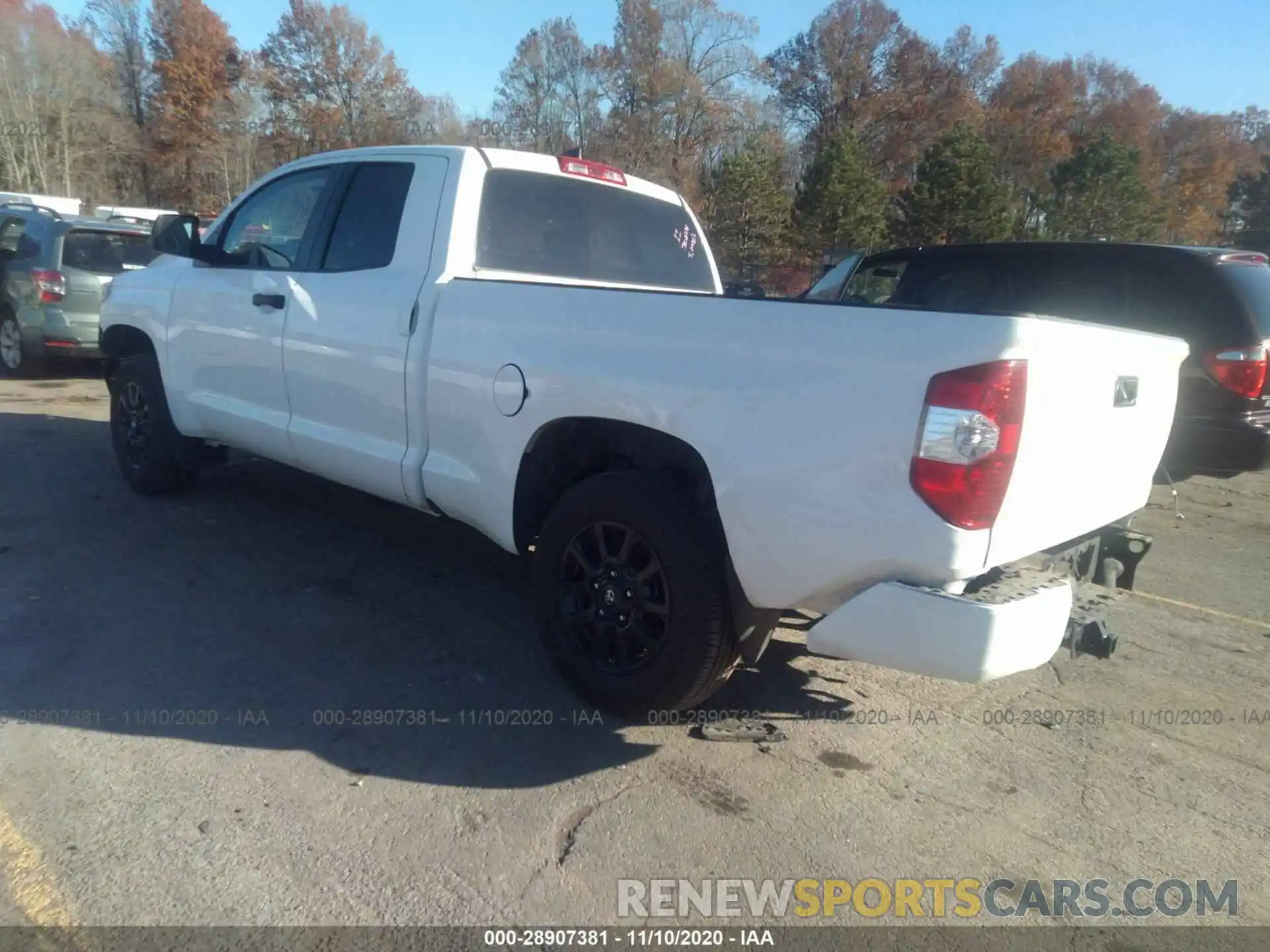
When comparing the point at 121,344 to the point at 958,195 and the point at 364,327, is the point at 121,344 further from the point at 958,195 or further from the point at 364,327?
the point at 958,195

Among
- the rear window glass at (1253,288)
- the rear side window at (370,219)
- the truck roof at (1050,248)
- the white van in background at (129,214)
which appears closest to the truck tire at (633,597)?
the rear side window at (370,219)

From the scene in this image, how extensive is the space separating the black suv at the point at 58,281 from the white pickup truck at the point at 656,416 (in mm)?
5607

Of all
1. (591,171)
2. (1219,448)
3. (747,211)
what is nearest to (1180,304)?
(1219,448)

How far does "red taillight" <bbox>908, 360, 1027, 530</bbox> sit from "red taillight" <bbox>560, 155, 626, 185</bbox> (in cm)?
275

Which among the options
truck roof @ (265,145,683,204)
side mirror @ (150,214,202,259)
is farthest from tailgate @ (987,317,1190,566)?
side mirror @ (150,214,202,259)

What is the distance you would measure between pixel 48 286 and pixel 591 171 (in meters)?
7.48

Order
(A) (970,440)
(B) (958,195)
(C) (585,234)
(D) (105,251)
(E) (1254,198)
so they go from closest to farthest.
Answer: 1. (A) (970,440)
2. (C) (585,234)
3. (D) (105,251)
4. (B) (958,195)
5. (E) (1254,198)

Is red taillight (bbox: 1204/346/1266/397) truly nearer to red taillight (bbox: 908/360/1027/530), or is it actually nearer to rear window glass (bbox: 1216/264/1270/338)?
rear window glass (bbox: 1216/264/1270/338)

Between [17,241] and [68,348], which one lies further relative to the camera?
[17,241]

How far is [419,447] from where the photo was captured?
3.97m

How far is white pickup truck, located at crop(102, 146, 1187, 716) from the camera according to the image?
2.56 meters

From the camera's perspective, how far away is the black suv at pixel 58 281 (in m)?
9.70

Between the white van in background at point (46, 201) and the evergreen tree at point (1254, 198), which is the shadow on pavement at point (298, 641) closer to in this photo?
the white van in background at point (46, 201)

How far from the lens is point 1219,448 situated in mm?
5621
